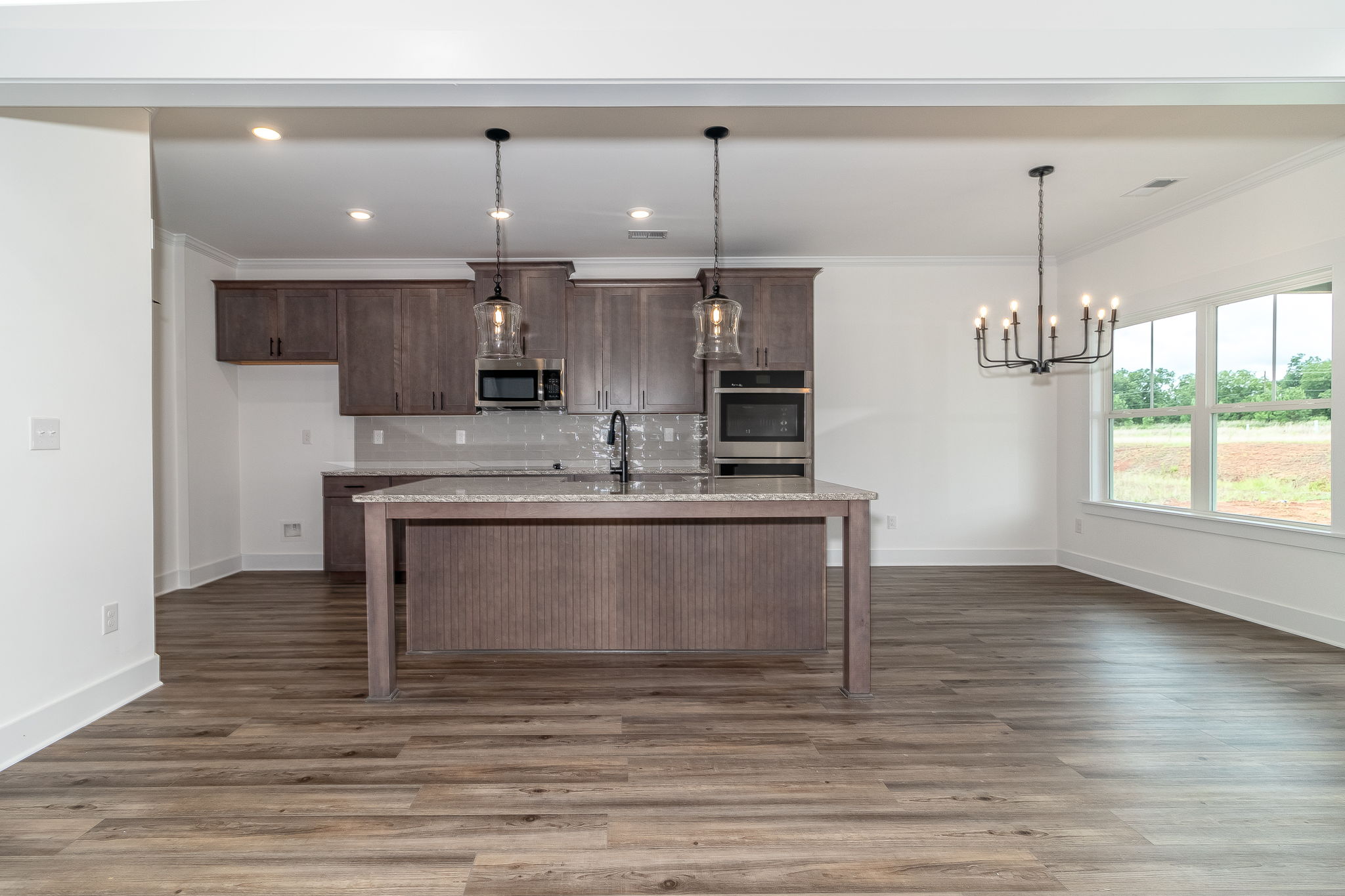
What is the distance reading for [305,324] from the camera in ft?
18.1

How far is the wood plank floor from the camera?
1.73 m

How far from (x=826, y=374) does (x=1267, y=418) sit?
2.86 metres

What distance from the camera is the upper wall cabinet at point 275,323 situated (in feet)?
18.0

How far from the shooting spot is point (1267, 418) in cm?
406

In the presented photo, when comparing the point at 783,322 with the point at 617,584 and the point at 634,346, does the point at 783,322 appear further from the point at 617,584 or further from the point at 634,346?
the point at 617,584

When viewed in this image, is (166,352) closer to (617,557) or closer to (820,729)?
(617,557)

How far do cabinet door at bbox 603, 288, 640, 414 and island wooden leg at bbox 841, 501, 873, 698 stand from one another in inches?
112

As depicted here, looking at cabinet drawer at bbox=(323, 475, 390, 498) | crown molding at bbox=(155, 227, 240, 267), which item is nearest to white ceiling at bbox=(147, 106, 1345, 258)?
crown molding at bbox=(155, 227, 240, 267)

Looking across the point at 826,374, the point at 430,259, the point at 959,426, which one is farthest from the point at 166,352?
the point at 959,426

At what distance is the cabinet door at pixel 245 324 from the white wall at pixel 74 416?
8.89ft

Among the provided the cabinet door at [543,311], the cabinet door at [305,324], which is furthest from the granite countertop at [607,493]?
the cabinet door at [305,324]

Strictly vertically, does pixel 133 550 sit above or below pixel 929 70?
below

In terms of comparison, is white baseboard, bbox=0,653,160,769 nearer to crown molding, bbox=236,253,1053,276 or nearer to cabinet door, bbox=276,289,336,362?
cabinet door, bbox=276,289,336,362

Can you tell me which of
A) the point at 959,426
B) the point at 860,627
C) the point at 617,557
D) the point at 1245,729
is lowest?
the point at 1245,729
